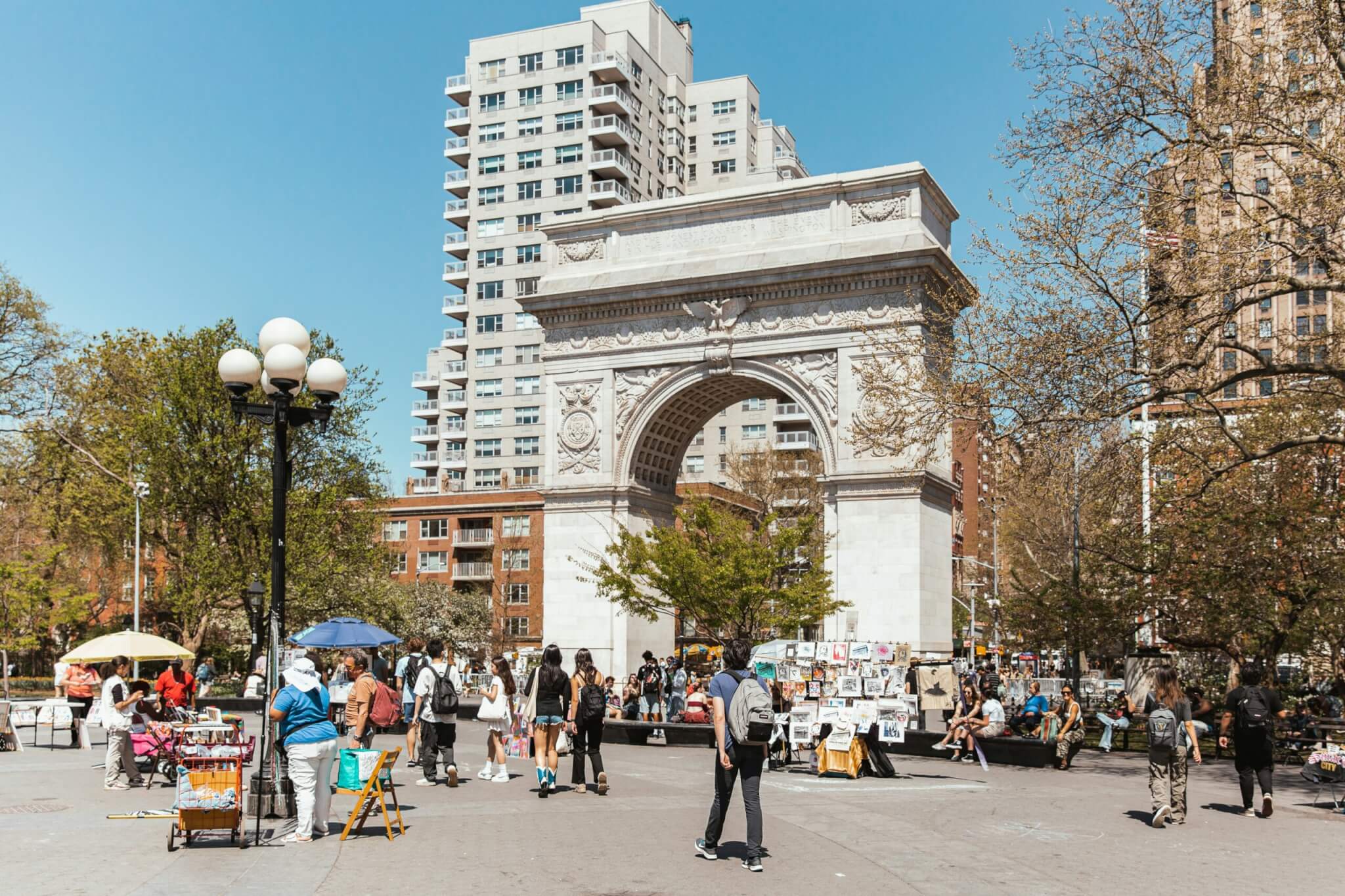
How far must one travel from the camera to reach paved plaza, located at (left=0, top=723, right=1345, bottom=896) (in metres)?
9.91

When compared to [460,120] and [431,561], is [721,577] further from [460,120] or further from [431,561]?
[460,120]

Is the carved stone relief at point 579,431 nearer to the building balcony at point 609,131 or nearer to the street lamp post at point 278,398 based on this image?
the street lamp post at point 278,398

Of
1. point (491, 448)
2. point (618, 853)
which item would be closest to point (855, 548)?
point (618, 853)

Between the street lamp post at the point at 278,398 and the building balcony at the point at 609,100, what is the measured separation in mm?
67742

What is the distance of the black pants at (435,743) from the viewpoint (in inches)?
655

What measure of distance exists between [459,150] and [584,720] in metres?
72.1

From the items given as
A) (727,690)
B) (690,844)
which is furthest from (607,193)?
(727,690)

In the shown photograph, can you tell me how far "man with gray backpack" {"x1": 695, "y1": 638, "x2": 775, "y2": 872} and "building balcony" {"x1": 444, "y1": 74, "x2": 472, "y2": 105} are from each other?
77001mm

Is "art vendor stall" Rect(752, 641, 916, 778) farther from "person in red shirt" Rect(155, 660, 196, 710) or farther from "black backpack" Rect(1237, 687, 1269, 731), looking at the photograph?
"person in red shirt" Rect(155, 660, 196, 710)

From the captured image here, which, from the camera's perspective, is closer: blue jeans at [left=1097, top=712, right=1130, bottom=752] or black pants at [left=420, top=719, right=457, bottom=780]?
black pants at [left=420, top=719, right=457, bottom=780]

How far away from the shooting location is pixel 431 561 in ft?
237

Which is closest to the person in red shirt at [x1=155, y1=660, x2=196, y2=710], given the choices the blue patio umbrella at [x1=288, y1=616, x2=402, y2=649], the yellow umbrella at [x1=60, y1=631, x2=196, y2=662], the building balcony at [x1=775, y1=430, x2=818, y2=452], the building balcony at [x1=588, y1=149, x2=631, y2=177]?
the yellow umbrella at [x1=60, y1=631, x2=196, y2=662]

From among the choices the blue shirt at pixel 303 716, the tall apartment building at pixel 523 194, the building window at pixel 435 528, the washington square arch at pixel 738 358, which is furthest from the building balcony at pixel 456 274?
the blue shirt at pixel 303 716

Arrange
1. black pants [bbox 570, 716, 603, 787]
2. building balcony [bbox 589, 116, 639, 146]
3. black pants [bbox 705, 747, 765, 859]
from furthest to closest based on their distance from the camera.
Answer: building balcony [bbox 589, 116, 639, 146]
black pants [bbox 570, 716, 603, 787]
black pants [bbox 705, 747, 765, 859]
